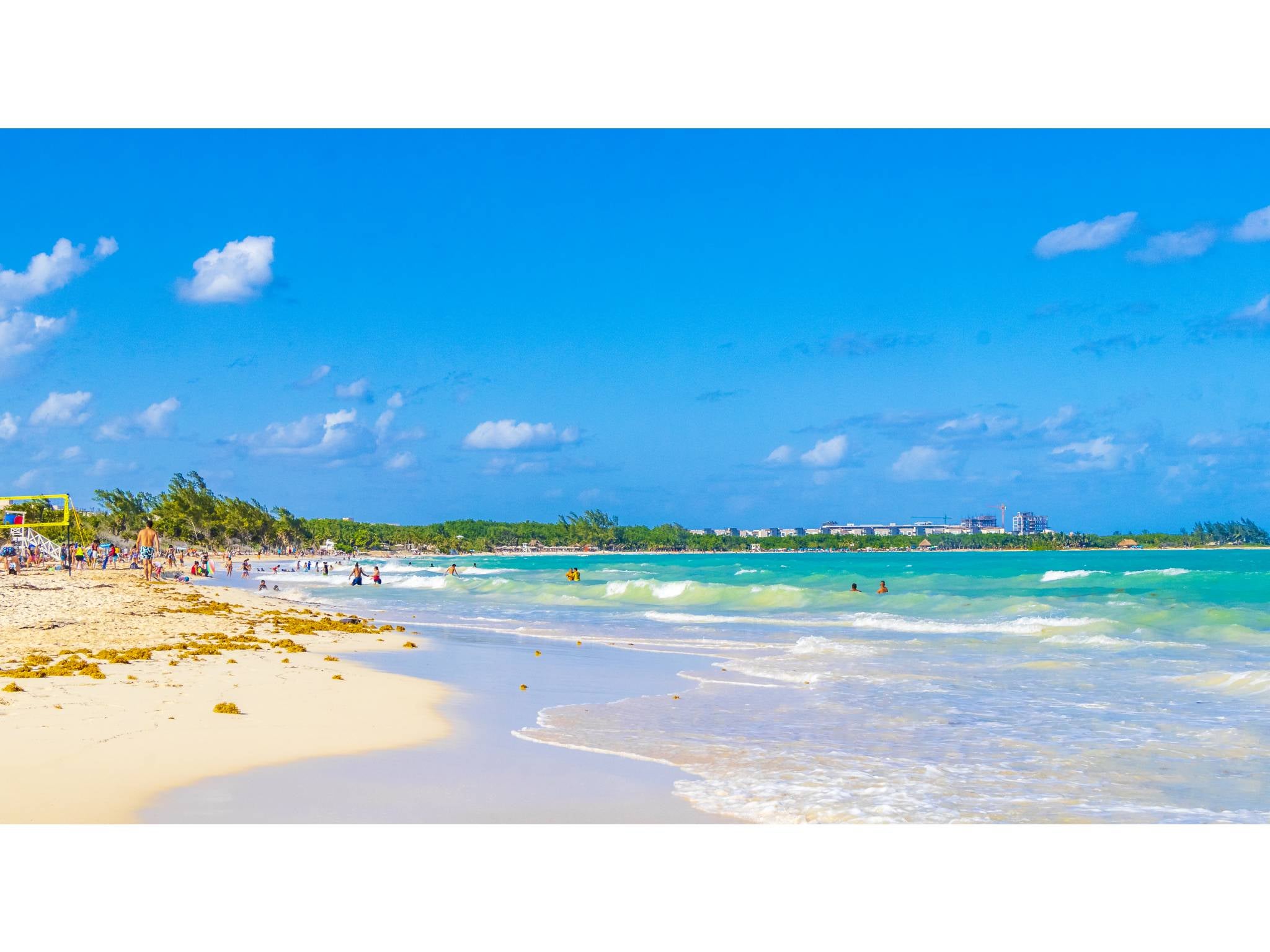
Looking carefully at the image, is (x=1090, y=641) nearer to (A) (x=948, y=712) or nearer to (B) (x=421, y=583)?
(A) (x=948, y=712)

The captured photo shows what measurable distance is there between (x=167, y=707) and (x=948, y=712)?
8.37 meters

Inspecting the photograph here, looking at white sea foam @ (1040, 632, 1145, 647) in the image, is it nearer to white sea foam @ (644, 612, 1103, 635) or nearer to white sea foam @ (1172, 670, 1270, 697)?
white sea foam @ (644, 612, 1103, 635)

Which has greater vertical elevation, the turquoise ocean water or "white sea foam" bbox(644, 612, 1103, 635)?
the turquoise ocean water

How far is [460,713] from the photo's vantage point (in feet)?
36.9

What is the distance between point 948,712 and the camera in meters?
11.4

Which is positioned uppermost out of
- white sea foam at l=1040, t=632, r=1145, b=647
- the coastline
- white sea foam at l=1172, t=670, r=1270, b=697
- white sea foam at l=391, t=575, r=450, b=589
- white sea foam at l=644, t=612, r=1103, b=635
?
the coastline

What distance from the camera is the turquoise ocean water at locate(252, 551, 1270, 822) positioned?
293 inches

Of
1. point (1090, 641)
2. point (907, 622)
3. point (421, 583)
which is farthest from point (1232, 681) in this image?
point (421, 583)

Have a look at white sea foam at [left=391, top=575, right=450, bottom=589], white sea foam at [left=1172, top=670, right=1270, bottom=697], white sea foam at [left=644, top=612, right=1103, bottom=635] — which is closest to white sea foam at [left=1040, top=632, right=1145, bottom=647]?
white sea foam at [left=644, top=612, right=1103, bottom=635]

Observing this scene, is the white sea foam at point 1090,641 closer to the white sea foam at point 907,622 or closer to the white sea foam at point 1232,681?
the white sea foam at point 907,622

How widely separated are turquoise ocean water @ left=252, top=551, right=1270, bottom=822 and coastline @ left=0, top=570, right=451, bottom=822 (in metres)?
2.13
